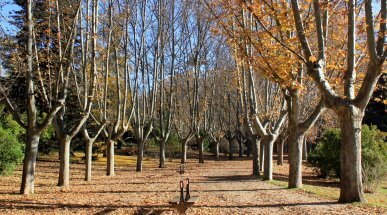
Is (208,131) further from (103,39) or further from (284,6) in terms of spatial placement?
(284,6)

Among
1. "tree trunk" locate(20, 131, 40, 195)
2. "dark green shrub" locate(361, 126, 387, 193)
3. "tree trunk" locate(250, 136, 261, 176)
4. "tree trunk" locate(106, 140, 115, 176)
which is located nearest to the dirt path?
"tree trunk" locate(20, 131, 40, 195)

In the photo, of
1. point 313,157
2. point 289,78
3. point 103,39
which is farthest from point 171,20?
point 289,78

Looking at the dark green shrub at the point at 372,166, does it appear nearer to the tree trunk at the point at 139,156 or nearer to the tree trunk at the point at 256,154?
the tree trunk at the point at 256,154

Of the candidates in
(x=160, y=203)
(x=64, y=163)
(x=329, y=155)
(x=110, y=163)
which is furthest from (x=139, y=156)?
(x=160, y=203)

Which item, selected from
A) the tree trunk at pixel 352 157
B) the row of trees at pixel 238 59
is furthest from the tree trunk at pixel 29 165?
the tree trunk at pixel 352 157

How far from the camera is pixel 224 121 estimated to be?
5062 cm

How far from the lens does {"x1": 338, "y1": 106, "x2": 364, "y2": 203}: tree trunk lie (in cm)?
1035

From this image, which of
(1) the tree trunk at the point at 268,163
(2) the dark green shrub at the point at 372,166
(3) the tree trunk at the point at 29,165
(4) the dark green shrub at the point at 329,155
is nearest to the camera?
(3) the tree trunk at the point at 29,165

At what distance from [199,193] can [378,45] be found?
7009mm

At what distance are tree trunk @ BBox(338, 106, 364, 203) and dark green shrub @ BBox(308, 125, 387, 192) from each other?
678 cm

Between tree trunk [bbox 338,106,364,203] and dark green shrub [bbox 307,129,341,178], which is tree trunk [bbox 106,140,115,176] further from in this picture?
tree trunk [bbox 338,106,364,203]

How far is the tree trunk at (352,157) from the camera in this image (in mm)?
10352

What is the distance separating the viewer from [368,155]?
672 inches

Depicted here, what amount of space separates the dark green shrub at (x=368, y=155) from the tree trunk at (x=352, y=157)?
22.2 feet
